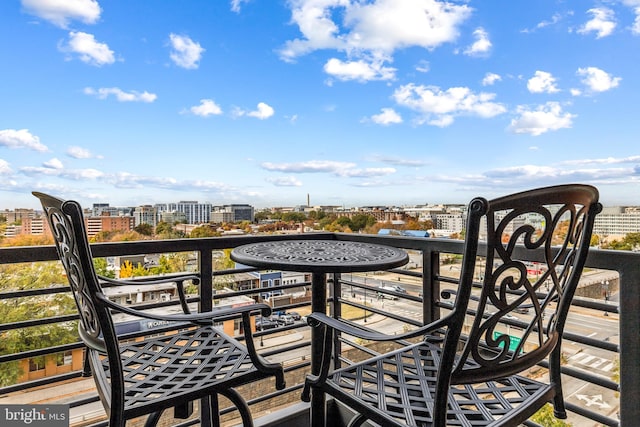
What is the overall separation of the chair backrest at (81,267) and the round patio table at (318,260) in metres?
0.59

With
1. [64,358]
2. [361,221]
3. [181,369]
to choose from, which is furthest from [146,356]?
[361,221]

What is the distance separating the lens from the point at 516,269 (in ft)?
3.11

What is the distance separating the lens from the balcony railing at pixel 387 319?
4.57ft

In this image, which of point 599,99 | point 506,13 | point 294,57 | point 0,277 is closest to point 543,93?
point 599,99

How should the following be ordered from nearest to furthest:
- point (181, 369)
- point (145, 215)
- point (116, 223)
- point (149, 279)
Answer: point (181, 369)
point (149, 279)
point (116, 223)
point (145, 215)

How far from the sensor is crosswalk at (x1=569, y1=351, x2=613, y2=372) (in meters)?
1.49

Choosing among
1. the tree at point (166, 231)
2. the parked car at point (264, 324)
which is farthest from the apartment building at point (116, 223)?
the parked car at point (264, 324)

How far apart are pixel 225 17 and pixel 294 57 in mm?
1789

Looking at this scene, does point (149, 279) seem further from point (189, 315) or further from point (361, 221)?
point (361, 221)

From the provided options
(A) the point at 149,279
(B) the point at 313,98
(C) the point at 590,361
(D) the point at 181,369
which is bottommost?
(C) the point at 590,361

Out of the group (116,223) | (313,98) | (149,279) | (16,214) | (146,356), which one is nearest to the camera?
(146,356)

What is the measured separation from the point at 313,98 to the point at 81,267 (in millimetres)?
7646

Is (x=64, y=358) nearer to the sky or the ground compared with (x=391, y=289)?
nearer to the ground

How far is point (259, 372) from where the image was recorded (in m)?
1.22
